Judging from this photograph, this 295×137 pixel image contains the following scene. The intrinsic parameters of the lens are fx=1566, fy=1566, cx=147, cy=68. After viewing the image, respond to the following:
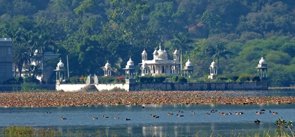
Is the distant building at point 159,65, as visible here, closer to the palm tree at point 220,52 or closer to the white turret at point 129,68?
the white turret at point 129,68

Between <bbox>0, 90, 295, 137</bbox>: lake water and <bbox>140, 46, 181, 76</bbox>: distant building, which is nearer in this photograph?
<bbox>0, 90, 295, 137</bbox>: lake water

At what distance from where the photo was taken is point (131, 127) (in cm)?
8381

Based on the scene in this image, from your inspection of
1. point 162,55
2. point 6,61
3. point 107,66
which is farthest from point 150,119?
point 162,55

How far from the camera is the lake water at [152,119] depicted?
79.2 metres

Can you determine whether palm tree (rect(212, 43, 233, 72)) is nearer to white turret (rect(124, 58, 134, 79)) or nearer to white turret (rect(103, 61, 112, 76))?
white turret (rect(124, 58, 134, 79))

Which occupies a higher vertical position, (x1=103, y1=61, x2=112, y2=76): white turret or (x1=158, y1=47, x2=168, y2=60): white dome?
(x1=158, y1=47, x2=168, y2=60): white dome

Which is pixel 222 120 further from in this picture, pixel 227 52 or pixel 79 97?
pixel 227 52

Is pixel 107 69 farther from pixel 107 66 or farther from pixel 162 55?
pixel 162 55

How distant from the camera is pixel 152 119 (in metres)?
93.1

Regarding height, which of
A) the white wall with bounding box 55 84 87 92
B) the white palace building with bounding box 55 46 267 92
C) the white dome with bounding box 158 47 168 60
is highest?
the white dome with bounding box 158 47 168 60

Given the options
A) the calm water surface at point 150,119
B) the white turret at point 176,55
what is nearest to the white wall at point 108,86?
the white turret at point 176,55

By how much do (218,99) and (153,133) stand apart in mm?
49430

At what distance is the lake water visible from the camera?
7925 cm

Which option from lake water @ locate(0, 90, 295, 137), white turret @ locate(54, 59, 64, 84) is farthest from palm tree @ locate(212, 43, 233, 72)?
lake water @ locate(0, 90, 295, 137)
